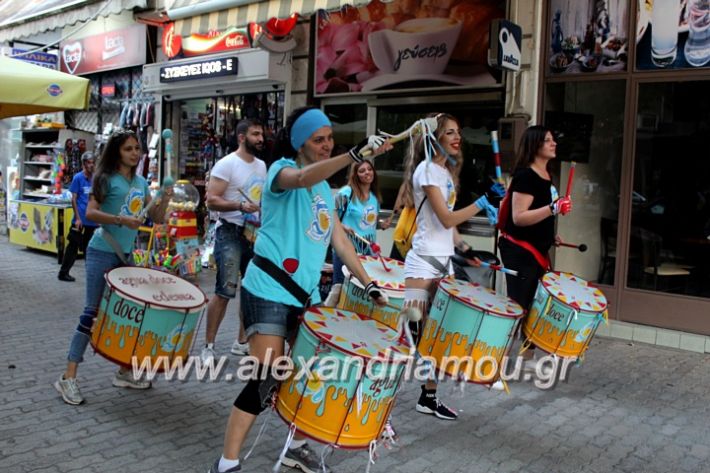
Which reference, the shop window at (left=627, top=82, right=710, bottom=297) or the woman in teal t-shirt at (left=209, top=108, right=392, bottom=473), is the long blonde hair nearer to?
the woman in teal t-shirt at (left=209, top=108, right=392, bottom=473)

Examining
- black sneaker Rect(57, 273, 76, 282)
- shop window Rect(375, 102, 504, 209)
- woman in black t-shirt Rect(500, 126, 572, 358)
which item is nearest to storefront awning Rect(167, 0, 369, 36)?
shop window Rect(375, 102, 504, 209)

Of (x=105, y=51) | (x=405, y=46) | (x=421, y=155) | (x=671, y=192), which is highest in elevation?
(x=105, y=51)

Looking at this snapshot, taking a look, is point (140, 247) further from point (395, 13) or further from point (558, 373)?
point (558, 373)

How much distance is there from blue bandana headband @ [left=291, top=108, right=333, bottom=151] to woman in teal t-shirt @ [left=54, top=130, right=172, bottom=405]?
66.6 inches

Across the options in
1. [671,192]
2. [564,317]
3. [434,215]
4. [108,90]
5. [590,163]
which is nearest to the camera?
[434,215]

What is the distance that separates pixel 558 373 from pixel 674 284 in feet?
7.11

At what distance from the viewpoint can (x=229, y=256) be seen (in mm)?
5125

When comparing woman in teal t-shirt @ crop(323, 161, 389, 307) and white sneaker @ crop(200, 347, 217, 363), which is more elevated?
woman in teal t-shirt @ crop(323, 161, 389, 307)

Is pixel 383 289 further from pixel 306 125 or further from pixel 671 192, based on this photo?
pixel 671 192

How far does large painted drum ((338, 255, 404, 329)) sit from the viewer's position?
435 cm

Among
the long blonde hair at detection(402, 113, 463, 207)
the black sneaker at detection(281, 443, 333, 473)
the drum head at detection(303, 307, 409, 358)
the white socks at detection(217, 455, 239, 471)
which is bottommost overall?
the black sneaker at detection(281, 443, 333, 473)

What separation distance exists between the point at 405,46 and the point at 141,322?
563 cm

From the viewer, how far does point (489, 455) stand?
3.67 metres

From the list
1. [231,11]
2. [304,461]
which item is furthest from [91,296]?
[231,11]
